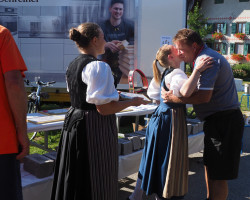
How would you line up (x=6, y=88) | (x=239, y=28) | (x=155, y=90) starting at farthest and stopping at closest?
(x=239, y=28) → (x=155, y=90) → (x=6, y=88)

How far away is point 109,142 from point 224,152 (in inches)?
Answer: 36.2

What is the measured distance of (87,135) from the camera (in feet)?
6.72

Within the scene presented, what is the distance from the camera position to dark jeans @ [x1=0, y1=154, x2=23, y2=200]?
63.7 inches

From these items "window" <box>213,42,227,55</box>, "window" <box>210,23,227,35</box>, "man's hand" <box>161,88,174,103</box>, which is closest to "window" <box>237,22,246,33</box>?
"window" <box>210,23,227,35</box>

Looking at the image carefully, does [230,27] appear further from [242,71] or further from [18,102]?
[18,102]

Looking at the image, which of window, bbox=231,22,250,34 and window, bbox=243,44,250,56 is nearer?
window, bbox=243,44,250,56

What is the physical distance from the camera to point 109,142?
6.97ft

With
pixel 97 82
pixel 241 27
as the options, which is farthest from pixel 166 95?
pixel 241 27

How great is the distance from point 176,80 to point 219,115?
429 millimetres

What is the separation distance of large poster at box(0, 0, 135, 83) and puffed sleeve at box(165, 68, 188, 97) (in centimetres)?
387

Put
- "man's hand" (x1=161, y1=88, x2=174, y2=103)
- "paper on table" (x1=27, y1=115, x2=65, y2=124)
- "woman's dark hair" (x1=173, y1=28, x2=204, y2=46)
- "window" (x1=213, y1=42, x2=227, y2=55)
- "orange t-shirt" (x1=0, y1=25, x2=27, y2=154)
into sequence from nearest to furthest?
"orange t-shirt" (x1=0, y1=25, x2=27, y2=154) < "woman's dark hair" (x1=173, y1=28, x2=204, y2=46) < "man's hand" (x1=161, y1=88, x2=174, y2=103) < "paper on table" (x1=27, y1=115, x2=65, y2=124) < "window" (x1=213, y1=42, x2=227, y2=55)

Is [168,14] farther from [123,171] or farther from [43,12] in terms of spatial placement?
[123,171]

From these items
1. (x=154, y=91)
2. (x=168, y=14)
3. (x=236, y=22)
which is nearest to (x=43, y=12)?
(x=168, y=14)

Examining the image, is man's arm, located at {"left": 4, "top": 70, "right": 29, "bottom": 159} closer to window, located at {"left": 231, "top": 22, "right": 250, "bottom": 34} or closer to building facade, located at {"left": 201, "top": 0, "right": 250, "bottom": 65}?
building facade, located at {"left": 201, "top": 0, "right": 250, "bottom": 65}
